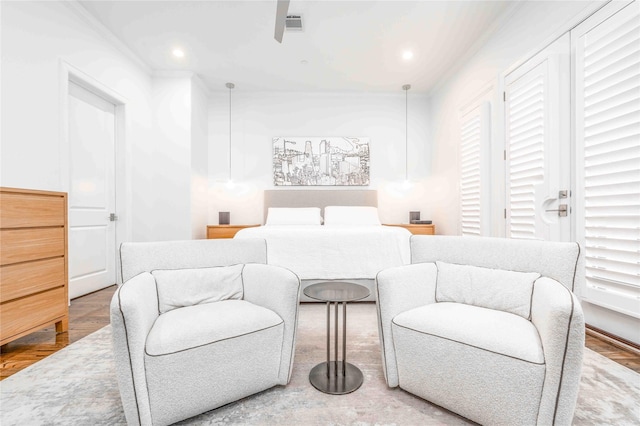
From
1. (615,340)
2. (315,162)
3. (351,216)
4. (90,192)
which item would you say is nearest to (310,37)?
(315,162)

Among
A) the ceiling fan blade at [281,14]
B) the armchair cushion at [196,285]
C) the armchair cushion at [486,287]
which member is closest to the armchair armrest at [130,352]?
the armchair cushion at [196,285]

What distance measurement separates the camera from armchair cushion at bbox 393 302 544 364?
116cm

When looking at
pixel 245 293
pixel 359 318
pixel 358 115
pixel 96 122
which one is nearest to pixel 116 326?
pixel 245 293

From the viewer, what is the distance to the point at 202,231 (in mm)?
4688

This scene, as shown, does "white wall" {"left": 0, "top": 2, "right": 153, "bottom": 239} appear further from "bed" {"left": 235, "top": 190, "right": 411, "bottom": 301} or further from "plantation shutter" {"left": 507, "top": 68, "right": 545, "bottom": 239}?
"plantation shutter" {"left": 507, "top": 68, "right": 545, "bottom": 239}

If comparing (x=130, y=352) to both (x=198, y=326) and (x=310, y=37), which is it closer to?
(x=198, y=326)

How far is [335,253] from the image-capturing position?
295 cm

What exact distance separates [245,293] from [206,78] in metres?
3.94

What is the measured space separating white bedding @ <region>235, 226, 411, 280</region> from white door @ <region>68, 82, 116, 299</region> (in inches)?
86.0

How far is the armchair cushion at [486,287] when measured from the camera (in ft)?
4.80

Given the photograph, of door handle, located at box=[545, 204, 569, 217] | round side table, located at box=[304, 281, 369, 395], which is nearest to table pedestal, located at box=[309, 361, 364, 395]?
round side table, located at box=[304, 281, 369, 395]

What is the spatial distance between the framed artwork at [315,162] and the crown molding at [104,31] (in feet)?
7.06

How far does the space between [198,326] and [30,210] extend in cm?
169

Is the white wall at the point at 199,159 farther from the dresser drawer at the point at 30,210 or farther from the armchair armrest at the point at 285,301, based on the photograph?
the armchair armrest at the point at 285,301
